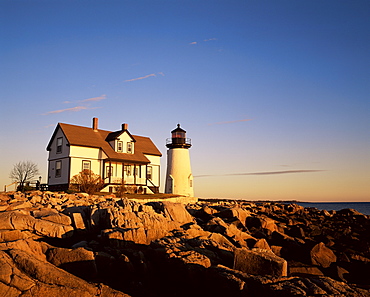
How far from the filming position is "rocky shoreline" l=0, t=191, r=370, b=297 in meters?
6.37

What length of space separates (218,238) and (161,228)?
163 cm

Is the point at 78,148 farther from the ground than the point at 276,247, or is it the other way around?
the point at 78,148

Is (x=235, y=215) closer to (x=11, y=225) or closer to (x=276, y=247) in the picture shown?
(x=276, y=247)

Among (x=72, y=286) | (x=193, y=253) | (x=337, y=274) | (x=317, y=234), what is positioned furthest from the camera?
(x=317, y=234)

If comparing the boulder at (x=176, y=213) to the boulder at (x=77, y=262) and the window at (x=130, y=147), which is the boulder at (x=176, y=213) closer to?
the boulder at (x=77, y=262)

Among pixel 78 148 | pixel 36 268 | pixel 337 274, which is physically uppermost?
pixel 78 148

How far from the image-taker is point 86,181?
1199 inches

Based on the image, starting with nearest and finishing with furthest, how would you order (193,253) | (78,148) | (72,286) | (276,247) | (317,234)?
(72,286) < (193,253) < (276,247) < (317,234) < (78,148)

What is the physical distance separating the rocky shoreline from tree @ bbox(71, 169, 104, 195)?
17094 mm

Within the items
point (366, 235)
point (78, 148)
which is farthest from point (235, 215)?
point (78, 148)

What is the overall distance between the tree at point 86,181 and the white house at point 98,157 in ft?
1.93

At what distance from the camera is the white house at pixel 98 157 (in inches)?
1297

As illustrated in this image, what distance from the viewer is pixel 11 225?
32.3 ft

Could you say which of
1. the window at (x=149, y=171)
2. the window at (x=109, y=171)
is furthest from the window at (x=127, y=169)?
the window at (x=149, y=171)
